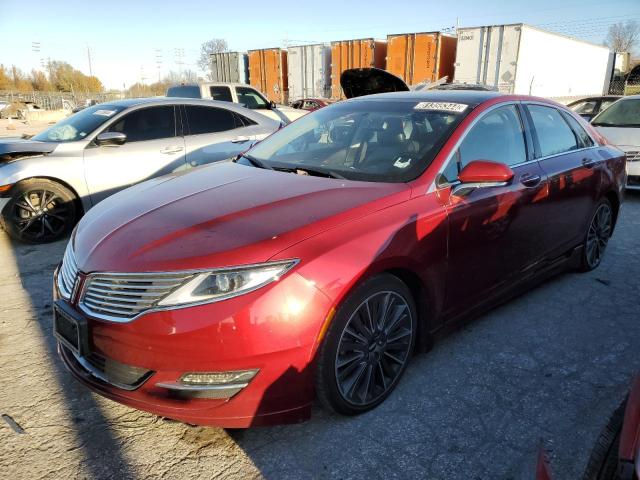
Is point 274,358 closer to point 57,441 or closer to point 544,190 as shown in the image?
point 57,441

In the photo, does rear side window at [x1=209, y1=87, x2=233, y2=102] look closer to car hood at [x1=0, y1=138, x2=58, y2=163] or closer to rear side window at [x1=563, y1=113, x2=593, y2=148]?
car hood at [x1=0, y1=138, x2=58, y2=163]

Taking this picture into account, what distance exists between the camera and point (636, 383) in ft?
4.96

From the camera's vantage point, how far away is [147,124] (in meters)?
5.88

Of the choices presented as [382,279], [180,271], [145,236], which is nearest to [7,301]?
[145,236]

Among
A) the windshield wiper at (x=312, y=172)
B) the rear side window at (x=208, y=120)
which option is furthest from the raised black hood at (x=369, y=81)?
the windshield wiper at (x=312, y=172)

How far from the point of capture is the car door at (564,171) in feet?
11.6

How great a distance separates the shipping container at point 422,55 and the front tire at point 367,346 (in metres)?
20.1

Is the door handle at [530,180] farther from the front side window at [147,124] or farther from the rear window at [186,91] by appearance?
the rear window at [186,91]

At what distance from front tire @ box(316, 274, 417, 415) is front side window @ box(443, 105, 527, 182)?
829 mm

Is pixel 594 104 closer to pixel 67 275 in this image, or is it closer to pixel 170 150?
pixel 170 150

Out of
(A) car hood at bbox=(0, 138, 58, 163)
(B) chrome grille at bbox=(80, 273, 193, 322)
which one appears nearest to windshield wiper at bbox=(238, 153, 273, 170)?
(B) chrome grille at bbox=(80, 273, 193, 322)

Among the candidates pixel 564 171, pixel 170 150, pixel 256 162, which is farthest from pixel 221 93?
pixel 564 171

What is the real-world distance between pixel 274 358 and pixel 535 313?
2459mm

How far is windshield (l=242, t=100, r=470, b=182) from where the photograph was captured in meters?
2.84
